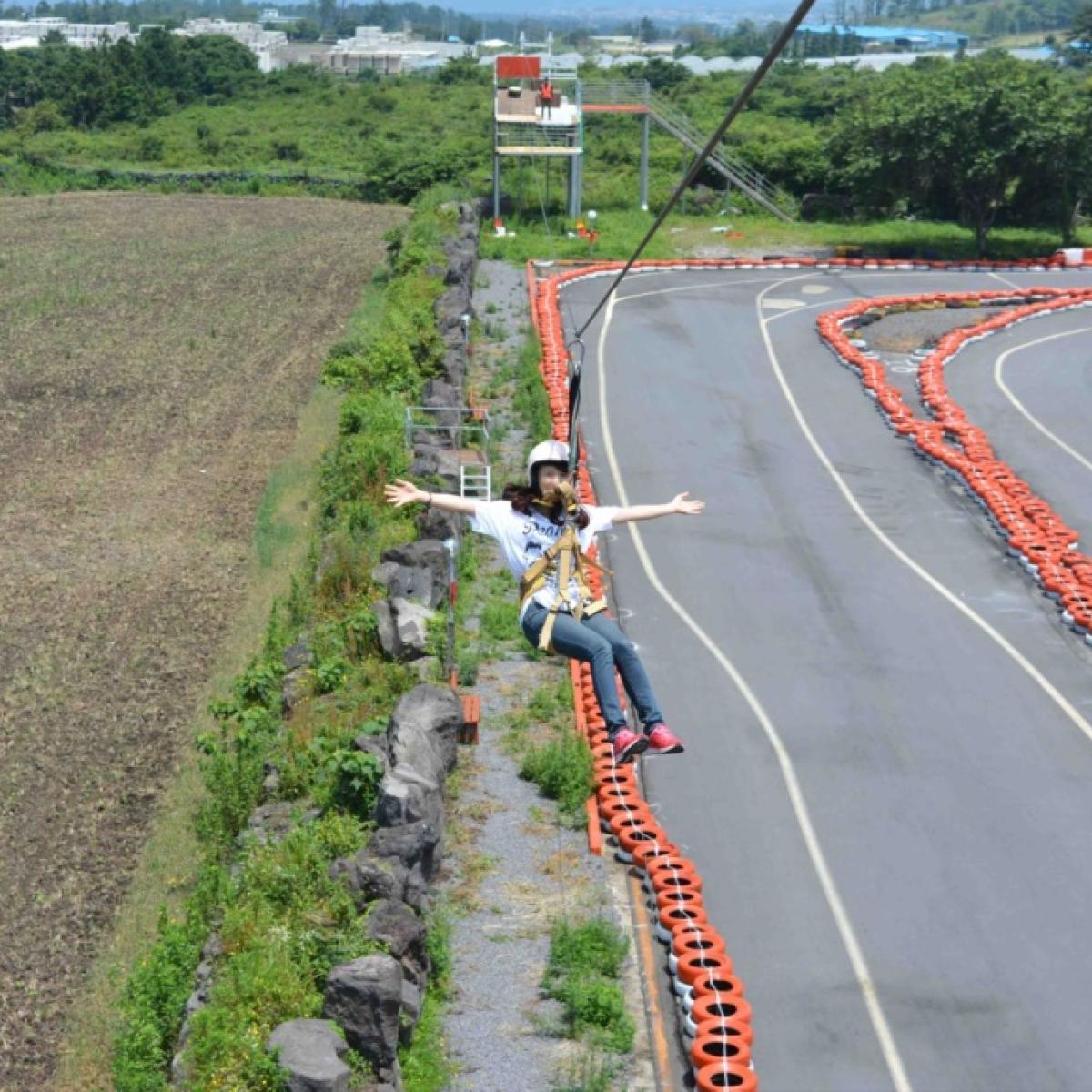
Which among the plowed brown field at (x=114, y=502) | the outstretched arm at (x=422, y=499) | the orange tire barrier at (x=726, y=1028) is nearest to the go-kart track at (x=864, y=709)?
the orange tire barrier at (x=726, y=1028)

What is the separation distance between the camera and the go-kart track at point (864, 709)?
14.3 metres

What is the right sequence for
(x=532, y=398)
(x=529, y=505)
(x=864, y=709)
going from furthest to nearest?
1. (x=532, y=398)
2. (x=864, y=709)
3. (x=529, y=505)

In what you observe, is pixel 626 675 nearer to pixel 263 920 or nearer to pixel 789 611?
pixel 263 920

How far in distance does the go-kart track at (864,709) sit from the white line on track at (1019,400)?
10cm

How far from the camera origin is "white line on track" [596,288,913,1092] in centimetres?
1373

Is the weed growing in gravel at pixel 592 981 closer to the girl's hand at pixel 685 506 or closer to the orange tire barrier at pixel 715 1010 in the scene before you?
the orange tire barrier at pixel 715 1010

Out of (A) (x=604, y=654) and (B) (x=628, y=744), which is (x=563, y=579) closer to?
(A) (x=604, y=654)

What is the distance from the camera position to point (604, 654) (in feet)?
40.0

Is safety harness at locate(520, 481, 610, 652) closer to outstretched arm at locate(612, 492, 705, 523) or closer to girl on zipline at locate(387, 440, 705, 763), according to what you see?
girl on zipline at locate(387, 440, 705, 763)

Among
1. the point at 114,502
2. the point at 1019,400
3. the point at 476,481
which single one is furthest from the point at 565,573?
the point at 1019,400

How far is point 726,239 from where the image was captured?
5362 centimetres

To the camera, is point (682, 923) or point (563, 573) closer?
point (563, 573)

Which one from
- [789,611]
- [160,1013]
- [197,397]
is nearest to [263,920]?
[160,1013]

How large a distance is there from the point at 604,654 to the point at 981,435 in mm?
21239
